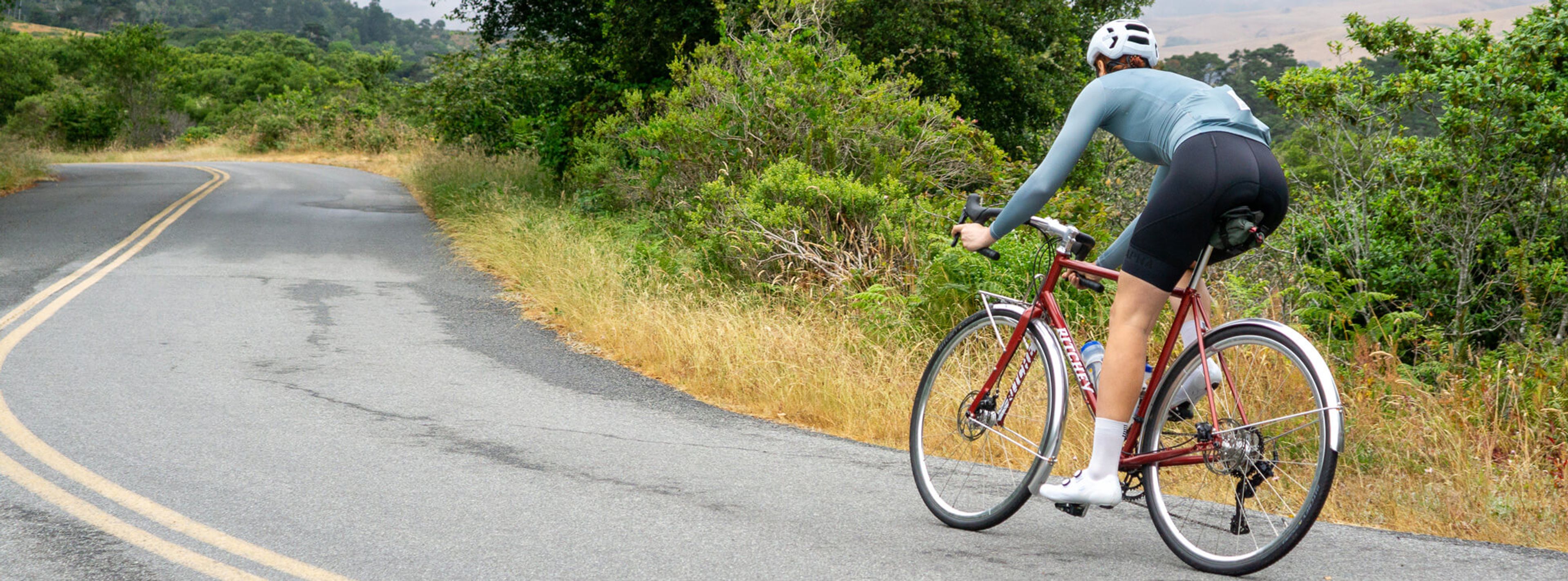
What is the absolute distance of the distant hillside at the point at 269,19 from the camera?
13225cm

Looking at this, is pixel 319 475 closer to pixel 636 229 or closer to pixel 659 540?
pixel 659 540

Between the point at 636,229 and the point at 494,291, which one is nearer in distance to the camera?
the point at 494,291

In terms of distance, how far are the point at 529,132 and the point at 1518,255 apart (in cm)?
1400

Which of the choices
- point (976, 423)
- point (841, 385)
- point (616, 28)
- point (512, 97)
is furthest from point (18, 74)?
point (976, 423)

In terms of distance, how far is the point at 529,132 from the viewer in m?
17.7

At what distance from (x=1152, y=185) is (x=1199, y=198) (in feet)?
0.93

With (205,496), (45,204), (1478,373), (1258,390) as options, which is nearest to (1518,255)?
(1478,373)

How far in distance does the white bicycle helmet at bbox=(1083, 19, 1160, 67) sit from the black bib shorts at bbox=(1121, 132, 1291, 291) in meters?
0.44

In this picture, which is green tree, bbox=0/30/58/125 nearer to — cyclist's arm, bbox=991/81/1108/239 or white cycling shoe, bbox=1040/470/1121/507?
cyclist's arm, bbox=991/81/1108/239

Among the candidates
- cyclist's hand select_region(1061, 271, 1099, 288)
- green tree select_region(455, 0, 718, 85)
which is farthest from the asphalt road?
green tree select_region(455, 0, 718, 85)

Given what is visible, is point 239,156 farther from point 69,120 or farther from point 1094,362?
point 1094,362

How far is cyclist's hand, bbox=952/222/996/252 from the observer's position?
12.8 feet

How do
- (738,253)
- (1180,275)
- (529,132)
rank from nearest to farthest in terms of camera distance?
1. (1180,275)
2. (738,253)
3. (529,132)

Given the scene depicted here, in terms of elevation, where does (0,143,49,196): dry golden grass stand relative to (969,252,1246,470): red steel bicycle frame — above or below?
below
